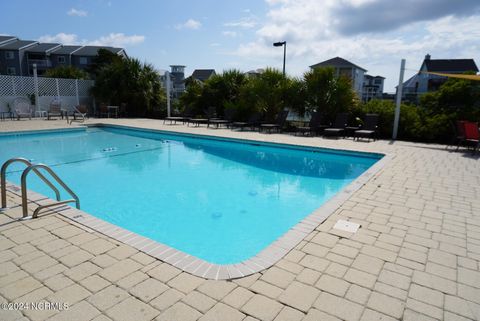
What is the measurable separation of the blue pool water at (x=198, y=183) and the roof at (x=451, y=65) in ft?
135

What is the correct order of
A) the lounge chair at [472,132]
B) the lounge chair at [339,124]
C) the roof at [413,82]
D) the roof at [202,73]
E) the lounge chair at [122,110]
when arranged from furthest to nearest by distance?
1. the roof at [202,73]
2. the roof at [413,82]
3. the lounge chair at [122,110]
4. the lounge chair at [339,124]
5. the lounge chair at [472,132]

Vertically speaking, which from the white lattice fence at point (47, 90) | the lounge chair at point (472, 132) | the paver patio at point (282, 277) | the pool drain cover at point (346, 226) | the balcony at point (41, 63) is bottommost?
the paver patio at point (282, 277)

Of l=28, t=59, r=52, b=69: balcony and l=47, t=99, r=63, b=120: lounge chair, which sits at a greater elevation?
l=28, t=59, r=52, b=69: balcony

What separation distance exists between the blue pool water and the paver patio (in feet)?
4.62

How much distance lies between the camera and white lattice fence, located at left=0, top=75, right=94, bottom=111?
15711 mm

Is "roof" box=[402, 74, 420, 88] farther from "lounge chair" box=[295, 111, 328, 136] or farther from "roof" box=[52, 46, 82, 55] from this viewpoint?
A: "roof" box=[52, 46, 82, 55]

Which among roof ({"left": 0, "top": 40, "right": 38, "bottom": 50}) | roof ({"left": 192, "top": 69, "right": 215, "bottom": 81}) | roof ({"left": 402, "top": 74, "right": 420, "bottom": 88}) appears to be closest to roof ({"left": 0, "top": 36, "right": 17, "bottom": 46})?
roof ({"left": 0, "top": 40, "right": 38, "bottom": 50})

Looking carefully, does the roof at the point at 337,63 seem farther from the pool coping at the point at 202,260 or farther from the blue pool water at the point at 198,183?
the pool coping at the point at 202,260

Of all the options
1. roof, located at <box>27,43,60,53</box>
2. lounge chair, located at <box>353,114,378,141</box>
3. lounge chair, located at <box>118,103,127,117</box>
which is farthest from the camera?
roof, located at <box>27,43,60,53</box>

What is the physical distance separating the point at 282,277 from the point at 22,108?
59.1 ft

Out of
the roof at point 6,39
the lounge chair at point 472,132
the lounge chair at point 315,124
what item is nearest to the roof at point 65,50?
the roof at point 6,39

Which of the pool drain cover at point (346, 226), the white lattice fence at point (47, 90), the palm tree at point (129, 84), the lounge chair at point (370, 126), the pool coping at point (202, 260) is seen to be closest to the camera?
the pool coping at point (202, 260)

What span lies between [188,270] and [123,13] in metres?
12.5

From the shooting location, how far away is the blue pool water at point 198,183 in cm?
457
